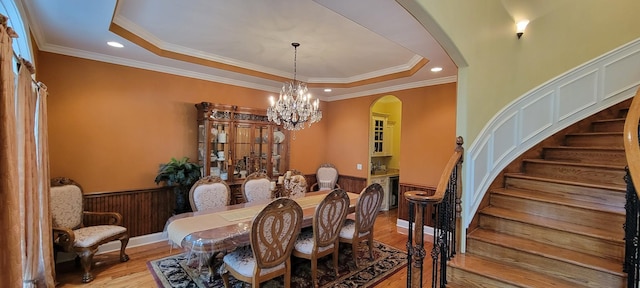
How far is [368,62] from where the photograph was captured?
4211 mm

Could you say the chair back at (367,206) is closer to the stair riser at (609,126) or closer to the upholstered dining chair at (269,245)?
the upholstered dining chair at (269,245)

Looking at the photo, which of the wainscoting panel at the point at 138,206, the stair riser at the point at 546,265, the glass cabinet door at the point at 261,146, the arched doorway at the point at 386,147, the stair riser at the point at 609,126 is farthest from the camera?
the arched doorway at the point at 386,147

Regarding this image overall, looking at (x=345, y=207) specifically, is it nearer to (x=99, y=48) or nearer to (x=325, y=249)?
(x=325, y=249)

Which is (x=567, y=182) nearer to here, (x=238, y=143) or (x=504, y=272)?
(x=504, y=272)

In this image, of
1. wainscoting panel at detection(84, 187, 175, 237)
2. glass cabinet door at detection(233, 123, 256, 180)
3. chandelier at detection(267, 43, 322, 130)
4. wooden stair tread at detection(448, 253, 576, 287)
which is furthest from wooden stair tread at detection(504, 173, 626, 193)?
wainscoting panel at detection(84, 187, 175, 237)

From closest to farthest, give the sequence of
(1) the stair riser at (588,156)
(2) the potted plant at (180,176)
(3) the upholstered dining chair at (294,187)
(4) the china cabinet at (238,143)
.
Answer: (1) the stair riser at (588,156)
(3) the upholstered dining chair at (294,187)
(2) the potted plant at (180,176)
(4) the china cabinet at (238,143)

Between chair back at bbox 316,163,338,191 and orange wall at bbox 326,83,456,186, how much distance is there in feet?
0.80

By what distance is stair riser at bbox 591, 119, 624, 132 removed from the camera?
121 inches

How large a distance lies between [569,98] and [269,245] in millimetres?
3825

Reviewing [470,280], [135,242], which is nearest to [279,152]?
[135,242]

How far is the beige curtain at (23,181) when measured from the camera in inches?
52.7

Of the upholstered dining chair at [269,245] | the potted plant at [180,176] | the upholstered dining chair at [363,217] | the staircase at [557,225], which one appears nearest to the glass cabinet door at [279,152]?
the potted plant at [180,176]

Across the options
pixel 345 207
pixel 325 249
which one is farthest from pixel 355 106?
pixel 325 249

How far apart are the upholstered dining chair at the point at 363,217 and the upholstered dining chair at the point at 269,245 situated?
920 millimetres
